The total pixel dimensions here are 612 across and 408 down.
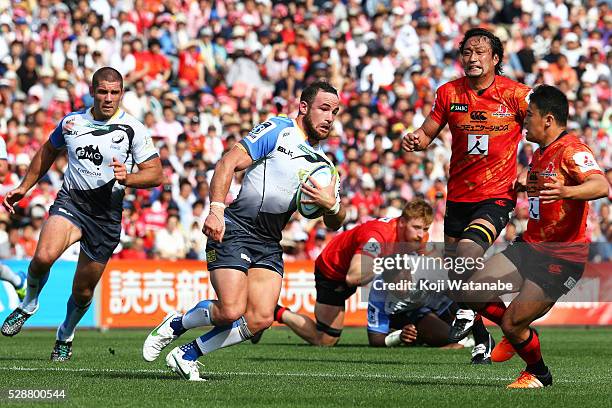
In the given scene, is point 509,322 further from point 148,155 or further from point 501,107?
point 148,155

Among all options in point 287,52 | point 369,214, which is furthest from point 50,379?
point 287,52

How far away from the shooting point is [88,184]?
1220cm

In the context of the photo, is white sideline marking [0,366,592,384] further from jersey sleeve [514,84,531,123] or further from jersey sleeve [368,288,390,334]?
jersey sleeve [368,288,390,334]

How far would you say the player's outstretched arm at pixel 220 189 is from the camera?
9359 mm

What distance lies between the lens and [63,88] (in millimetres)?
24391

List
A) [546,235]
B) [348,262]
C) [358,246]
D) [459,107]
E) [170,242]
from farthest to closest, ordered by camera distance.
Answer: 1. [170,242]
2. [348,262]
3. [358,246]
4. [459,107]
5. [546,235]

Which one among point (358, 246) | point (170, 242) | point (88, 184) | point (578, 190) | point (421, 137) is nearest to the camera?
point (578, 190)

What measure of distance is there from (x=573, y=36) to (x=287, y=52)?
25.1 feet

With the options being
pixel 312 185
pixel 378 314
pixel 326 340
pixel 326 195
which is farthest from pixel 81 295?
pixel 378 314

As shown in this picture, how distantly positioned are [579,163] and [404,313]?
6.60 meters

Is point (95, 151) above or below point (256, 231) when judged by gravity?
above

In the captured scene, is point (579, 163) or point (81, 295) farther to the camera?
point (81, 295)

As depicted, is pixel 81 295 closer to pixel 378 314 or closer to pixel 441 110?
pixel 441 110

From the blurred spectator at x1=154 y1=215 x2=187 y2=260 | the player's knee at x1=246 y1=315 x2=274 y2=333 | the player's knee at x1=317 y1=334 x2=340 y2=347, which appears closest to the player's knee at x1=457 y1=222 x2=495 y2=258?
the player's knee at x1=246 y1=315 x2=274 y2=333
